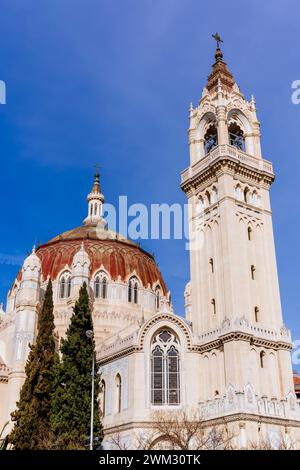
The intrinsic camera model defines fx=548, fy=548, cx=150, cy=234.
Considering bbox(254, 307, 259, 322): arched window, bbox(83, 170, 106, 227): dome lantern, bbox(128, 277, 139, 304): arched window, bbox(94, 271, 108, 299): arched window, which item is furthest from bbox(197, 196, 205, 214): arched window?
bbox(83, 170, 106, 227): dome lantern

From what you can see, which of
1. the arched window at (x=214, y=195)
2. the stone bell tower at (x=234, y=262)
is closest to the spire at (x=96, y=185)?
the stone bell tower at (x=234, y=262)

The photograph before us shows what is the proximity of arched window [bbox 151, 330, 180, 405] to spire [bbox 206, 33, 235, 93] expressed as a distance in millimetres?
25161

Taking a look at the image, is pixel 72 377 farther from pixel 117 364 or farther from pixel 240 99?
pixel 240 99

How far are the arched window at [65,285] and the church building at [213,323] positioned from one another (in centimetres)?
147

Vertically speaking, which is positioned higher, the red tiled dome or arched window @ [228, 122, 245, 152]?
arched window @ [228, 122, 245, 152]

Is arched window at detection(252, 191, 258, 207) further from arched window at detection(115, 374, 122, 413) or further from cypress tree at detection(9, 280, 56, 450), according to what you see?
cypress tree at detection(9, 280, 56, 450)

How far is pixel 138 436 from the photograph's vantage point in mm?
39688

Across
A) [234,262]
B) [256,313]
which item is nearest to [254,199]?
[234,262]

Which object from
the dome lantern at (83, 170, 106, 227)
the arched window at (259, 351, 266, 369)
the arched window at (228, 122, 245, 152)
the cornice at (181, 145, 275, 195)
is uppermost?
the dome lantern at (83, 170, 106, 227)

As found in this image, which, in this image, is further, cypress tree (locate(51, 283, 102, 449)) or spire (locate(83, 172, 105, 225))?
spire (locate(83, 172, 105, 225))

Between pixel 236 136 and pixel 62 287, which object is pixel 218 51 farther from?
pixel 62 287

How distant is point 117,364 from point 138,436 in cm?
696

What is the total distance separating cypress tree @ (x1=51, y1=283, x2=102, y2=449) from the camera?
36.4 meters

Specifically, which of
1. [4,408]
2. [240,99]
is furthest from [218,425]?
[240,99]
